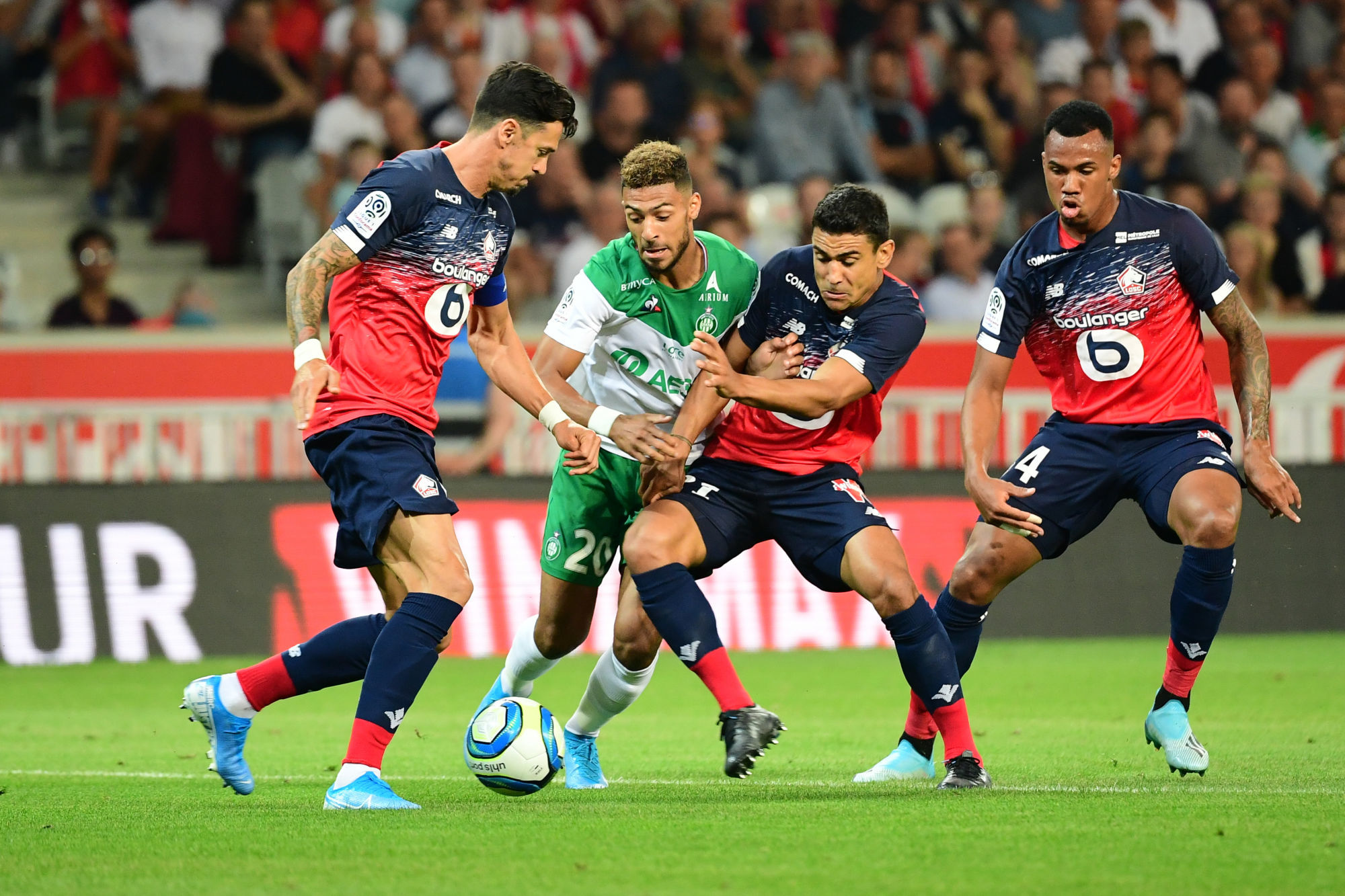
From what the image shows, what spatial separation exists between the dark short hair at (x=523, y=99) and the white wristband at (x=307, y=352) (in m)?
1.06

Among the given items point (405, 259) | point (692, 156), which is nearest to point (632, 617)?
point (405, 259)

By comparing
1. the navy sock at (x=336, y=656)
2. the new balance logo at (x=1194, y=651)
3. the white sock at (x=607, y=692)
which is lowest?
the white sock at (x=607, y=692)

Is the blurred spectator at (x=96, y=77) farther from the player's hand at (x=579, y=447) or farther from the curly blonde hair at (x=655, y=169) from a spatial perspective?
the player's hand at (x=579, y=447)

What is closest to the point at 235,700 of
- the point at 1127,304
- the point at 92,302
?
the point at 1127,304

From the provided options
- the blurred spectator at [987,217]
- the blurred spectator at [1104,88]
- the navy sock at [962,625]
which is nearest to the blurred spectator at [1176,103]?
the blurred spectator at [1104,88]

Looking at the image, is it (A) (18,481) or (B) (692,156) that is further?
(B) (692,156)

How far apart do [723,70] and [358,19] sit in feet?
11.1

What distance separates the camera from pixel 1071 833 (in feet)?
16.7

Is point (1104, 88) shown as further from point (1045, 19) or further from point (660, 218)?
point (660, 218)

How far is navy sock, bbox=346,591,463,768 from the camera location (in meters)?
5.67

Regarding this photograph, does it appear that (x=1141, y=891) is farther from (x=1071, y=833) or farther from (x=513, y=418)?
(x=513, y=418)

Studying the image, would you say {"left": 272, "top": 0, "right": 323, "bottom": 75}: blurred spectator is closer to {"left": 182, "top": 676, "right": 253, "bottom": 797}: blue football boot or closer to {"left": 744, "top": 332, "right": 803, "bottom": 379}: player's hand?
{"left": 744, "top": 332, "right": 803, "bottom": 379}: player's hand

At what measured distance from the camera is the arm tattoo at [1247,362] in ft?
21.5

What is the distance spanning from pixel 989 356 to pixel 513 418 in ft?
20.2
